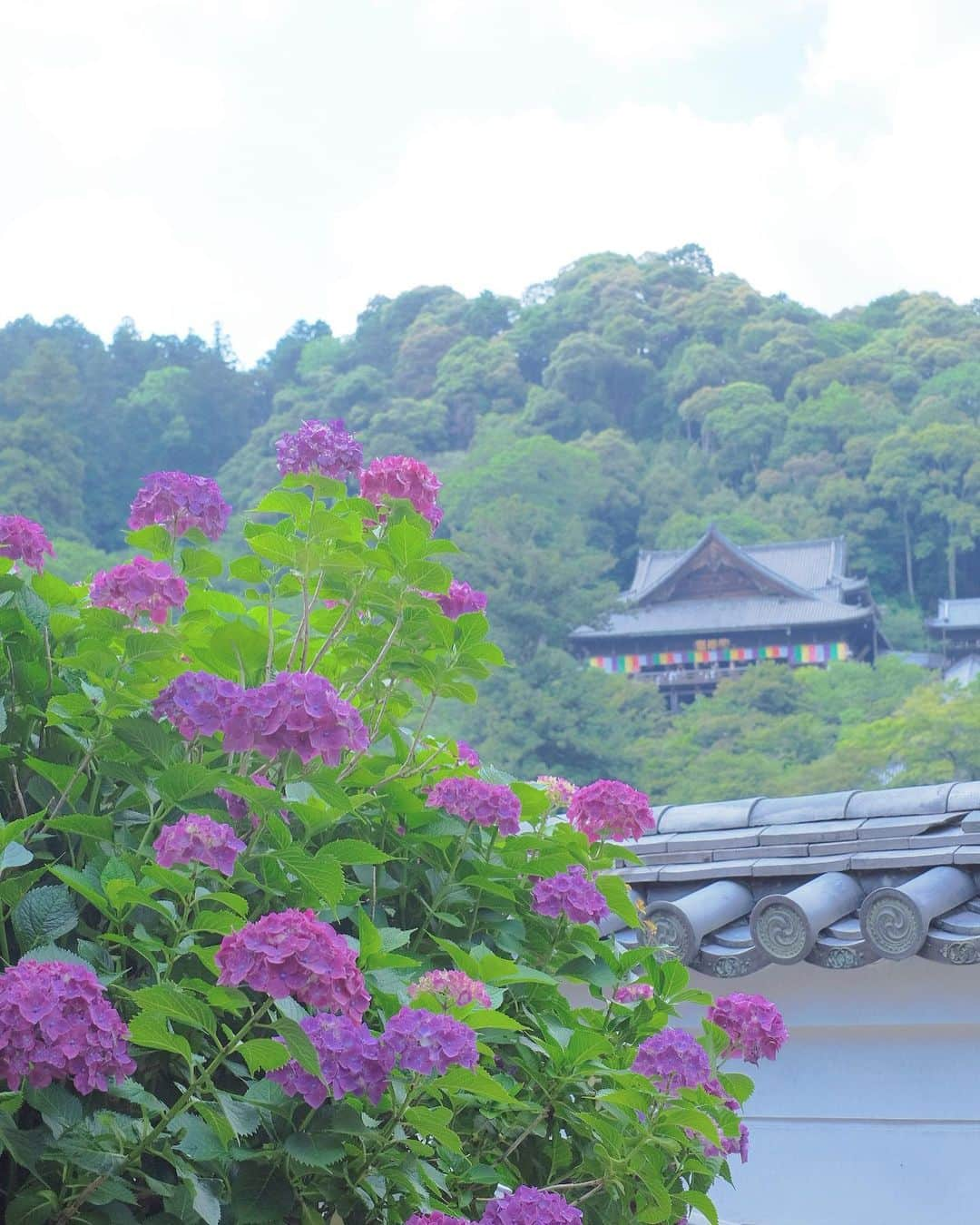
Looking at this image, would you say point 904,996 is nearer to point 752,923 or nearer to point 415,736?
point 752,923

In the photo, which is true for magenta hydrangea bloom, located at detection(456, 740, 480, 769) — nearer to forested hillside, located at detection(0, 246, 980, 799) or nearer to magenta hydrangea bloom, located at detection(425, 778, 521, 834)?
magenta hydrangea bloom, located at detection(425, 778, 521, 834)

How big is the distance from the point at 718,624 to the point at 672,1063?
110ft

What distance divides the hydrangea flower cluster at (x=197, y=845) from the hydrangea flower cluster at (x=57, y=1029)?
124 millimetres

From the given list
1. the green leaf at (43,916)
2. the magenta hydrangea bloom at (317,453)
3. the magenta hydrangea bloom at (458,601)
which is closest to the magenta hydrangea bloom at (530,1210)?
the green leaf at (43,916)

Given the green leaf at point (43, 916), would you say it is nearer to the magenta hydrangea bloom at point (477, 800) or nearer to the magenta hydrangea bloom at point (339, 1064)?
the magenta hydrangea bloom at point (339, 1064)

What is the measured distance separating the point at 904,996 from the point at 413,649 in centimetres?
182

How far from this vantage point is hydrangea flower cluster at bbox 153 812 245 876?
3.72 ft

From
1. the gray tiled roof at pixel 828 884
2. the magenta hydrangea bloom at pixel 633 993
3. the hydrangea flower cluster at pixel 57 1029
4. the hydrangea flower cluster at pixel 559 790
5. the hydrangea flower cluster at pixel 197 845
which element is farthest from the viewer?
the gray tiled roof at pixel 828 884

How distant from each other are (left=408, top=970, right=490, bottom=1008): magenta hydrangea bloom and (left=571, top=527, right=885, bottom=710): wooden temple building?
107 ft

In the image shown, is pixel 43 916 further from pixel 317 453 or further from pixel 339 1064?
pixel 317 453

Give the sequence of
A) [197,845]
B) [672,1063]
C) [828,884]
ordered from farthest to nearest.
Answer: [828,884] → [672,1063] → [197,845]

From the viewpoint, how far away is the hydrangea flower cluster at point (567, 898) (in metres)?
1.54

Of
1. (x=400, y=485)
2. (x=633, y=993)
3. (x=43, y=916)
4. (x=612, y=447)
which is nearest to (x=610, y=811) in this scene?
(x=633, y=993)

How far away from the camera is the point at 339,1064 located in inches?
42.3
